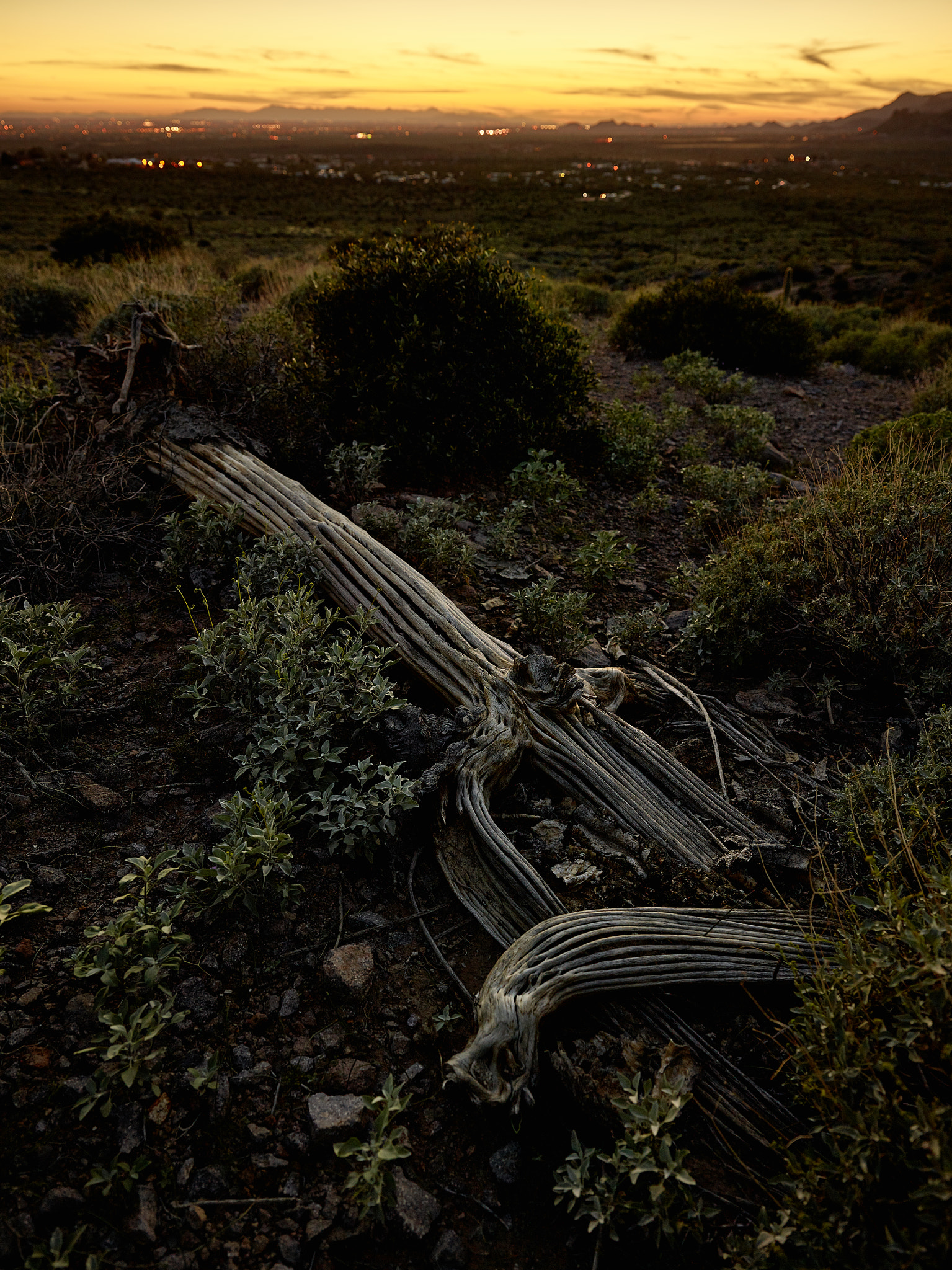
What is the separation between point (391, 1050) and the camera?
2.36m

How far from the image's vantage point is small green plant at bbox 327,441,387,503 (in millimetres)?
5586

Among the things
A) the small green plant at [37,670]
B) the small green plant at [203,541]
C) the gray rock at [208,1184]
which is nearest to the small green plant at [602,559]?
the small green plant at [203,541]

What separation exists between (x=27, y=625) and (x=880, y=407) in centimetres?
1007

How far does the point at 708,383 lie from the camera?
30.3 feet

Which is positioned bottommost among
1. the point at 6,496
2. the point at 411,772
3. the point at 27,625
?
the point at 411,772

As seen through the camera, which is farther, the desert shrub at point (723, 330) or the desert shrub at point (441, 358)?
the desert shrub at point (723, 330)

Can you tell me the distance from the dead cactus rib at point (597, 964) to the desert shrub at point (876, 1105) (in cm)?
29

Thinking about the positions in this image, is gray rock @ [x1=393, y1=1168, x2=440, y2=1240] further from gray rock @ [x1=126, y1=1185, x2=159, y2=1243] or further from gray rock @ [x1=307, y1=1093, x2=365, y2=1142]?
gray rock @ [x1=126, y1=1185, x2=159, y2=1243]

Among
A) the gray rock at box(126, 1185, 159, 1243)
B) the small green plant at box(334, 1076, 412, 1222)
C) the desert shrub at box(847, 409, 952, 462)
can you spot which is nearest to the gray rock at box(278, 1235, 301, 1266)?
the small green plant at box(334, 1076, 412, 1222)

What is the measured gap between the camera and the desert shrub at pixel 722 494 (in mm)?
5996

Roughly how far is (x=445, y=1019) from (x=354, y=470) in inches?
168

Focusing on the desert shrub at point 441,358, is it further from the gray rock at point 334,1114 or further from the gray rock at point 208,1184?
the gray rock at point 208,1184


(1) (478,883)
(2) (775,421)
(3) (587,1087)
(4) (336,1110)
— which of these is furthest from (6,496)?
(2) (775,421)

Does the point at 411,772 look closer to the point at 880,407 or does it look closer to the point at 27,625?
the point at 27,625
